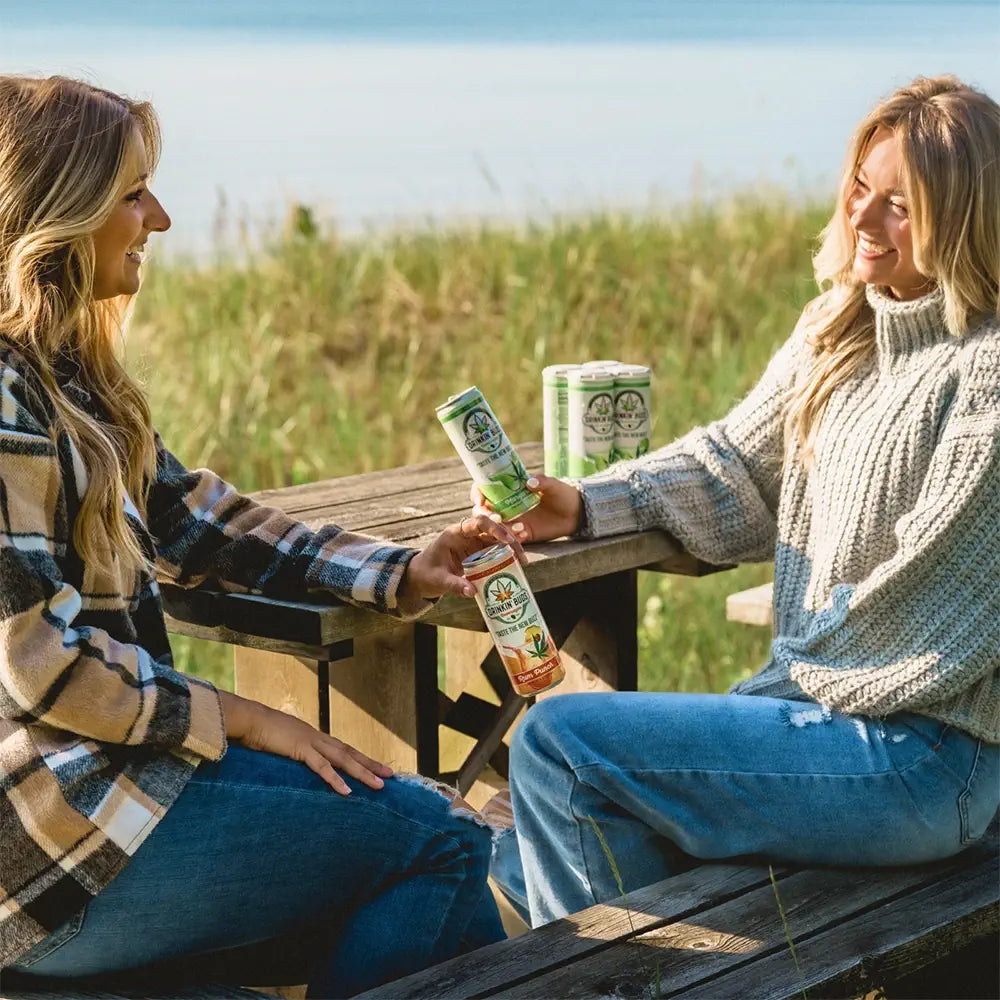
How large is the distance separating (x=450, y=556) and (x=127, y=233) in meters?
0.74

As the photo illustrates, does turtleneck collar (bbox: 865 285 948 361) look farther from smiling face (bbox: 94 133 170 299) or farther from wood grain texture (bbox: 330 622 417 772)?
smiling face (bbox: 94 133 170 299)

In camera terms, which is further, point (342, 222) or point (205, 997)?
point (342, 222)

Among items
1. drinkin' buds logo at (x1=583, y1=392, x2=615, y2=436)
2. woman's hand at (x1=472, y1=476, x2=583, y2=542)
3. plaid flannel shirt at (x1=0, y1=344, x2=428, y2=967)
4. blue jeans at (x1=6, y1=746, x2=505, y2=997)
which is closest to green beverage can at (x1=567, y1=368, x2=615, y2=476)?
drinkin' buds logo at (x1=583, y1=392, x2=615, y2=436)

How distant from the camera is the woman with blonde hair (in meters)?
1.94

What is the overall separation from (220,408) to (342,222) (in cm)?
256

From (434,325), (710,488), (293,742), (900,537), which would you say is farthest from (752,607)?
(434,325)

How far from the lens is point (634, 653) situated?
3.30 meters

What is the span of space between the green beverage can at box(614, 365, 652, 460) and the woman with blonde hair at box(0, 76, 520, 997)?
3.23 ft

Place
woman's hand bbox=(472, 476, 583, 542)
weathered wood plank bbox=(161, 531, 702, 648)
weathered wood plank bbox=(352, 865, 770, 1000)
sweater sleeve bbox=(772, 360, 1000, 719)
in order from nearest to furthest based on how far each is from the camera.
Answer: weathered wood plank bbox=(352, 865, 770, 1000) → sweater sleeve bbox=(772, 360, 1000, 719) → weathered wood plank bbox=(161, 531, 702, 648) → woman's hand bbox=(472, 476, 583, 542)

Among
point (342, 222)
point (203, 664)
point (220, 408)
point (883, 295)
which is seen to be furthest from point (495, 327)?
point (883, 295)

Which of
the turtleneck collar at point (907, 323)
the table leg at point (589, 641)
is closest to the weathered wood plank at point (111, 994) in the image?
the table leg at point (589, 641)

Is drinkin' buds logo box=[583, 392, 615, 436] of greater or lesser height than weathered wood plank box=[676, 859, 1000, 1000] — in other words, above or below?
above

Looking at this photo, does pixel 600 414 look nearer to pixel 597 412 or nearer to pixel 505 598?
pixel 597 412

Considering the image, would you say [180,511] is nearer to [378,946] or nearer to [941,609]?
[378,946]
